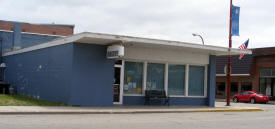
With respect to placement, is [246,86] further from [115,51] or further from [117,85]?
[115,51]

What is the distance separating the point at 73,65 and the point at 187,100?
790 centimetres

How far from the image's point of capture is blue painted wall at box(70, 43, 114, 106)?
19234 mm

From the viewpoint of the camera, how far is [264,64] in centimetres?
4181

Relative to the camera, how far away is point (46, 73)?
22.1 meters

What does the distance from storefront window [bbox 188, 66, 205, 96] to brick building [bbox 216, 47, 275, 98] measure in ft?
63.2

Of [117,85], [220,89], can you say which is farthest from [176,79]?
[220,89]

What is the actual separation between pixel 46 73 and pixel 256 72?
1103 inches

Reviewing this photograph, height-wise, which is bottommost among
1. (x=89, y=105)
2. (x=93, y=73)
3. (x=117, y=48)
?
(x=89, y=105)

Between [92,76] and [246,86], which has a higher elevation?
[92,76]

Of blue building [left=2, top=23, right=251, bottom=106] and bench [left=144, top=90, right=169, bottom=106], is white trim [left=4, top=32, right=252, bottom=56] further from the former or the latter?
bench [left=144, top=90, right=169, bottom=106]

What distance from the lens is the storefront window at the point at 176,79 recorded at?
23.0 meters

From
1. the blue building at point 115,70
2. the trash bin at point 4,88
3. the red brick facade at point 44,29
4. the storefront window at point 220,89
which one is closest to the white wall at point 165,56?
the blue building at point 115,70

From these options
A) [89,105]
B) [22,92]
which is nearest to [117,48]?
[89,105]

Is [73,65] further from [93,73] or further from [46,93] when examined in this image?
[46,93]
